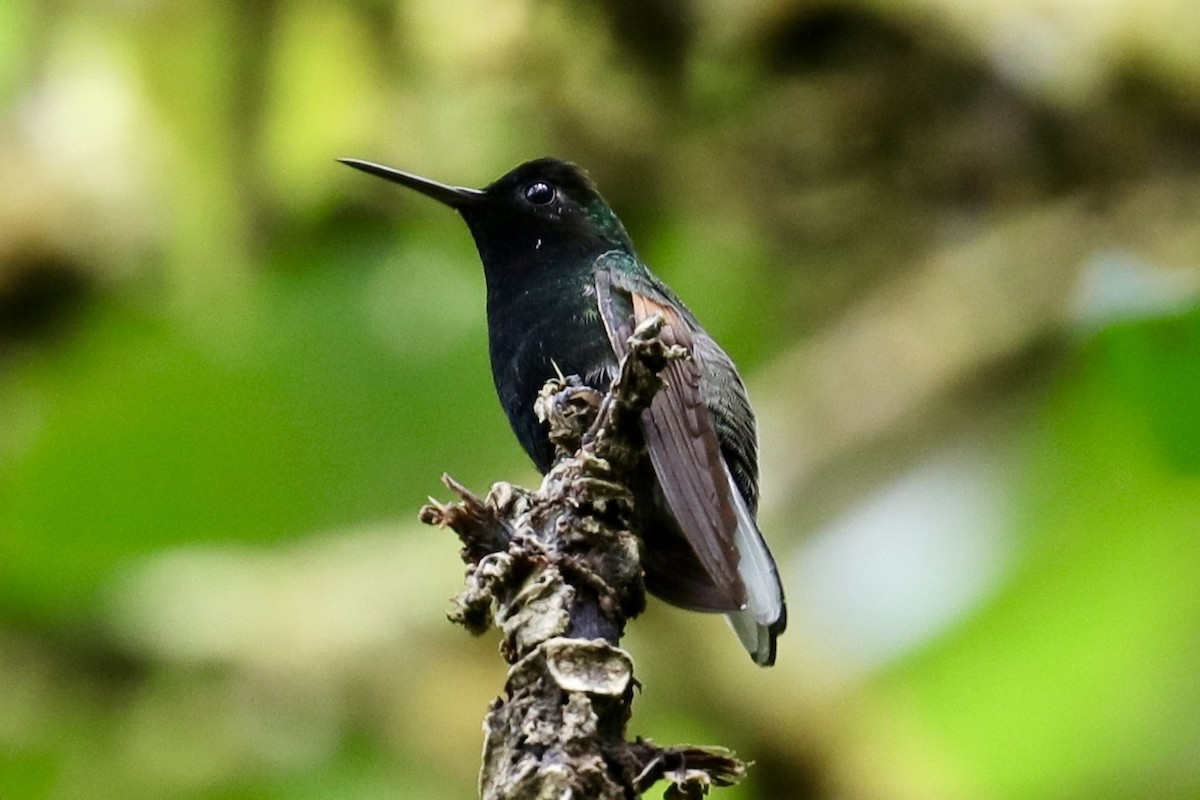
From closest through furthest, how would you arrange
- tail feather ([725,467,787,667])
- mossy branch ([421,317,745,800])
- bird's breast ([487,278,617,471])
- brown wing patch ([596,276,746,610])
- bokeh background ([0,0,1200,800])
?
mossy branch ([421,317,745,800]) → brown wing patch ([596,276,746,610]) → tail feather ([725,467,787,667]) → bird's breast ([487,278,617,471]) → bokeh background ([0,0,1200,800])

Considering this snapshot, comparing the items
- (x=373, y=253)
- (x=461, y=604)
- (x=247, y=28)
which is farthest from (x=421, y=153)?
(x=461, y=604)

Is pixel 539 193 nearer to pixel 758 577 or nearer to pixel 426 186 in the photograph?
pixel 426 186

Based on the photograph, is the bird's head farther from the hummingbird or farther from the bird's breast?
the bird's breast

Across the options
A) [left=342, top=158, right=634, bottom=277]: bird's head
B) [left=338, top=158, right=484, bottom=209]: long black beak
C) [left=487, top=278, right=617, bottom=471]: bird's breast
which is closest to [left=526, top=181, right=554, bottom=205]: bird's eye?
[left=342, top=158, right=634, bottom=277]: bird's head

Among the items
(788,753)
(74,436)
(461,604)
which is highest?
(74,436)

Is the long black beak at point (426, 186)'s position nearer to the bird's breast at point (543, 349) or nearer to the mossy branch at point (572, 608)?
the bird's breast at point (543, 349)

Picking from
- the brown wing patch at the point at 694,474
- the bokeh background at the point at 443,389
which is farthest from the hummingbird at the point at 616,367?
the bokeh background at the point at 443,389

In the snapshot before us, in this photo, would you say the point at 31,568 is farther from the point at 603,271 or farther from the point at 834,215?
the point at 834,215
